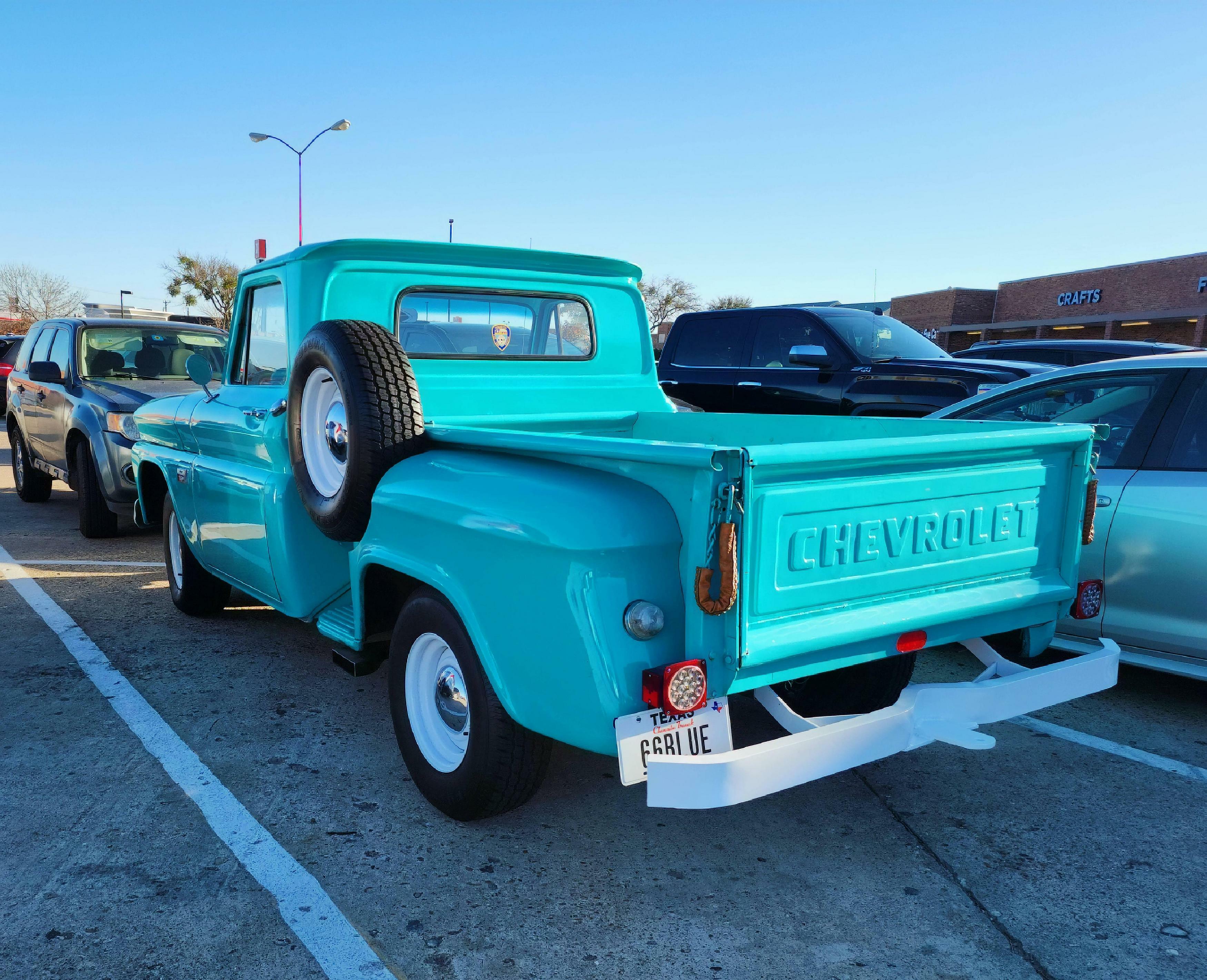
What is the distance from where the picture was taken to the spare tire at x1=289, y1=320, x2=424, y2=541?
3197 mm

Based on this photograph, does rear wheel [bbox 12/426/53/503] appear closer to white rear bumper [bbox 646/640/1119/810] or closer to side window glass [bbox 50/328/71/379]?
side window glass [bbox 50/328/71/379]

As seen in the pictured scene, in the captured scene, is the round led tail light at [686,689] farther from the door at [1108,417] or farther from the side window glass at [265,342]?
the side window glass at [265,342]

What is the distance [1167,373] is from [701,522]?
9.72 ft

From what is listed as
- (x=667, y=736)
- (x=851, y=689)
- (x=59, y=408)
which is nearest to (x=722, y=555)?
(x=667, y=736)

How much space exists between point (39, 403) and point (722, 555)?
858cm

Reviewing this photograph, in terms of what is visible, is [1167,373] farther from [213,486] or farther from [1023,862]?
[213,486]

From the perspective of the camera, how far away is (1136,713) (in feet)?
13.6

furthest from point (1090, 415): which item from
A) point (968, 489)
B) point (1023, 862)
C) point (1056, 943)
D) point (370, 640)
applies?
point (370, 640)

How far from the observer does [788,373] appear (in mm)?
8914

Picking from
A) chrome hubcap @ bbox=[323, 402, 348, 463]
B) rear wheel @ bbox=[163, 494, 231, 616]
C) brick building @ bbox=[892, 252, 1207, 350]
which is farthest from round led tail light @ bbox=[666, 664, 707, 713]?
brick building @ bbox=[892, 252, 1207, 350]

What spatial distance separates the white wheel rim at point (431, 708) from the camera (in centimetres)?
312

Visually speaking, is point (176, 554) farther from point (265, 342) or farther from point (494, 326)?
point (494, 326)

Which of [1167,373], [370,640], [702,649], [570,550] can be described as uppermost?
[1167,373]

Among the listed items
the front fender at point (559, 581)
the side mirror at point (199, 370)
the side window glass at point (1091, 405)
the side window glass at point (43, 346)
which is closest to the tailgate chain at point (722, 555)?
the front fender at point (559, 581)
